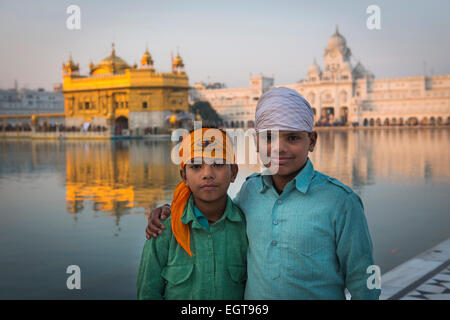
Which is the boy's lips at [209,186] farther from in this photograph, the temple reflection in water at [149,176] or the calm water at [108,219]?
the temple reflection in water at [149,176]

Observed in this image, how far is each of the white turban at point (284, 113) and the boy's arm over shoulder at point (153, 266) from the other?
0.62m

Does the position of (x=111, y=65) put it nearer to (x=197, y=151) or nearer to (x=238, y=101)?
(x=238, y=101)

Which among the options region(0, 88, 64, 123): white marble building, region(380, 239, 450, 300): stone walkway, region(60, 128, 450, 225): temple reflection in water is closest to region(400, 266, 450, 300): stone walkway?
region(380, 239, 450, 300): stone walkway

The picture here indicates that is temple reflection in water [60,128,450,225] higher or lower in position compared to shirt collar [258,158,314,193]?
lower

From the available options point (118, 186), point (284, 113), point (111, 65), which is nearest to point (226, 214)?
point (284, 113)

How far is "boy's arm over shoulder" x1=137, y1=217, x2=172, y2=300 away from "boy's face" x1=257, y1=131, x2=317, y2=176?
55 centimetres

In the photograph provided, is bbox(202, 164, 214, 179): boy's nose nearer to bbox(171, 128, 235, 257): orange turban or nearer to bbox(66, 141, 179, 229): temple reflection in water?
bbox(171, 128, 235, 257): orange turban

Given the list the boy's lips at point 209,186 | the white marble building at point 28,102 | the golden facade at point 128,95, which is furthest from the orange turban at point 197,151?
the white marble building at point 28,102

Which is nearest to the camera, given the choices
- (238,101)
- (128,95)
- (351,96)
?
(128,95)

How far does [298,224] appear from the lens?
Answer: 185cm

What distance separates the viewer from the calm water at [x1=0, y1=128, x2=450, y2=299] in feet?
14.3

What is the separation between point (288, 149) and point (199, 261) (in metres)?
0.63
